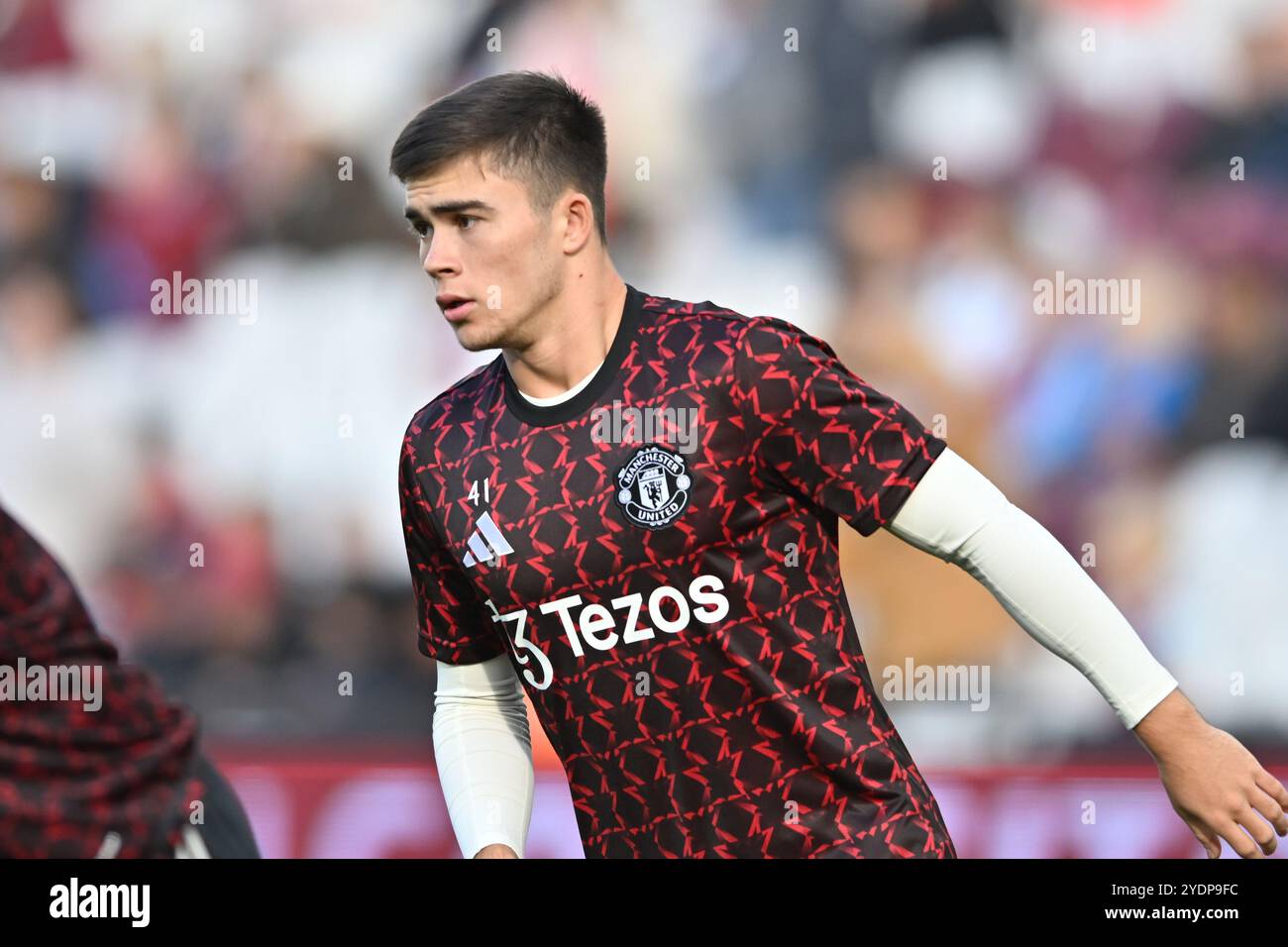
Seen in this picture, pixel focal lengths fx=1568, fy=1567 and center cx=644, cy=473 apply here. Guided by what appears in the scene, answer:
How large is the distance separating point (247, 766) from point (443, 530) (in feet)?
8.46

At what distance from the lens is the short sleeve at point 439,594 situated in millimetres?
2551

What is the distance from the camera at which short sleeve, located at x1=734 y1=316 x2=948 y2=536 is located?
7.43 ft

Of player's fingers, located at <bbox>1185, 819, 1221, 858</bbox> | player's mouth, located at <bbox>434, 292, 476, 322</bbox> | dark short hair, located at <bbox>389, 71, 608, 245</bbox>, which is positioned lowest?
player's fingers, located at <bbox>1185, 819, 1221, 858</bbox>

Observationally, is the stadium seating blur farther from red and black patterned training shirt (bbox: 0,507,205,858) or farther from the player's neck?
red and black patterned training shirt (bbox: 0,507,205,858)

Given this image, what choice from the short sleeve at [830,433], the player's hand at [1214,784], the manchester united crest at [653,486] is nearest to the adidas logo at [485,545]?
the manchester united crest at [653,486]

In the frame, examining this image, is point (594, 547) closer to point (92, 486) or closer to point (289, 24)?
point (92, 486)

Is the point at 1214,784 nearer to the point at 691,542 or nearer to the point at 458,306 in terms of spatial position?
the point at 691,542

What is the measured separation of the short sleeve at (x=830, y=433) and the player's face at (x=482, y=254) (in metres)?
0.36

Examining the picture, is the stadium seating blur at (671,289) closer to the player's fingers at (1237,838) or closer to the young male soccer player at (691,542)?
the young male soccer player at (691,542)

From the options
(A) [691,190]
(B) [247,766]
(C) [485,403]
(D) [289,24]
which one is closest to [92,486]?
(B) [247,766]

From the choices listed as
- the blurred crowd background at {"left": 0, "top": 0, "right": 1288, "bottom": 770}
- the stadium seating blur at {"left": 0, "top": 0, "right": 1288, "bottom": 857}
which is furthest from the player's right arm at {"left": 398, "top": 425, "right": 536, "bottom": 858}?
the blurred crowd background at {"left": 0, "top": 0, "right": 1288, "bottom": 770}

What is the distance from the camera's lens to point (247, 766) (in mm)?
4762

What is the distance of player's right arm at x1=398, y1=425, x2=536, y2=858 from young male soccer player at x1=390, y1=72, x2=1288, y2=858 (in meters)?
0.06

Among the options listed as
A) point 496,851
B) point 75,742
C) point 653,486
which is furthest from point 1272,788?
point 75,742
